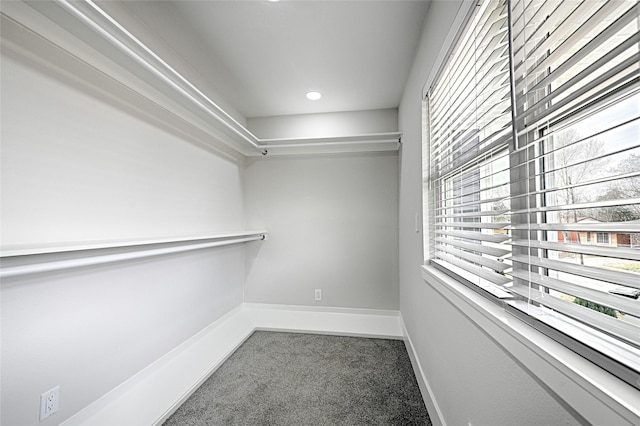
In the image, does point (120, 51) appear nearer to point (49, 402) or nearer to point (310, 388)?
point (49, 402)

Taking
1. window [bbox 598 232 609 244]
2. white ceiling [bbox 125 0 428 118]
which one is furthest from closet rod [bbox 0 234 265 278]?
window [bbox 598 232 609 244]

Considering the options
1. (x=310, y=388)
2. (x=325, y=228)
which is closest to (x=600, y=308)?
(x=310, y=388)

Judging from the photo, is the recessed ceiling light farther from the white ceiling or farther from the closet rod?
the closet rod

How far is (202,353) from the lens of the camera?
221cm

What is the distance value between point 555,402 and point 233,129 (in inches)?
96.8

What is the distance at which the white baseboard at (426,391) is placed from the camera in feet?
4.62

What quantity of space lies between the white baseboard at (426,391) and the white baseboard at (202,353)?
1.63ft

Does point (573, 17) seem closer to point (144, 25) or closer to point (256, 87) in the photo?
point (144, 25)

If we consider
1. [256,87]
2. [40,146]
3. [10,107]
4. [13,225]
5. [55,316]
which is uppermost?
[256,87]

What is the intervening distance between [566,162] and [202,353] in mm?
2562

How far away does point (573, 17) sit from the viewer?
1.92 feet

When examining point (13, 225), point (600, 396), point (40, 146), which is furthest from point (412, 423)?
point (40, 146)

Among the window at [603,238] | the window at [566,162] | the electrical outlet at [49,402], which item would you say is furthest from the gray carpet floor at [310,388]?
the window at [603,238]

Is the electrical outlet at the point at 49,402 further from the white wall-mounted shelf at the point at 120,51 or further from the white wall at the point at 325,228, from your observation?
the white wall at the point at 325,228
